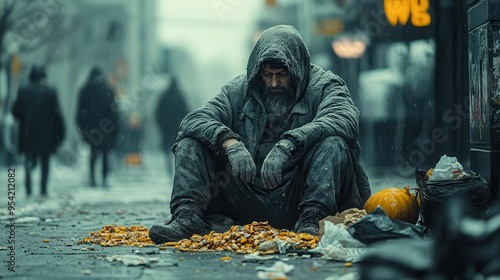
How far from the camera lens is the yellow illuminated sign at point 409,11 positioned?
14312 mm

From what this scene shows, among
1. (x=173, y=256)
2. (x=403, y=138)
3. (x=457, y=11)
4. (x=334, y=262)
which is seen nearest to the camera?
(x=334, y=262)

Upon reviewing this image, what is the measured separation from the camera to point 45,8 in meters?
34.0

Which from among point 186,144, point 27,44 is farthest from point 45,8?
point 186,144

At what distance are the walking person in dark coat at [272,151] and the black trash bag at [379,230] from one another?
0.94 meters

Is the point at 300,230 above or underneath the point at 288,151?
underneath

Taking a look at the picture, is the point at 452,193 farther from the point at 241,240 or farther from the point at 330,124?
the point at 241,240

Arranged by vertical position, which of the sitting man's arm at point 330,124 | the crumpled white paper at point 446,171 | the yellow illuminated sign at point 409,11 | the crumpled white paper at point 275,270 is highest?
the yellow illuminated sign at point 409,11

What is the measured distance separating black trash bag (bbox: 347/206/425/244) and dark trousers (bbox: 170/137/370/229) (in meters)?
1.03

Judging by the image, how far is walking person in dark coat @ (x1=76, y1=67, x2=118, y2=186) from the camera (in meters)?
16.2

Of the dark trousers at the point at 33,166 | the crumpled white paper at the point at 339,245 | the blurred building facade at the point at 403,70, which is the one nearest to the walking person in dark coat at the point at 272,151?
the crumpled white paper at the point at 339,245

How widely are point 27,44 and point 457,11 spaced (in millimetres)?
21734

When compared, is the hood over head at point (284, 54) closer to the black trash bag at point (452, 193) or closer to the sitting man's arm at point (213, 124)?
the sitting man's arm at point (213, 124)

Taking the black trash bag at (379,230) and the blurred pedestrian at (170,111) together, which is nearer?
the black trash bag at (379,230)

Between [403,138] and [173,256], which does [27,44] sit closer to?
[403,138]
